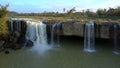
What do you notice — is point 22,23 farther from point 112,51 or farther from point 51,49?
point 112,51

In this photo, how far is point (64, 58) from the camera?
1600 centimetres

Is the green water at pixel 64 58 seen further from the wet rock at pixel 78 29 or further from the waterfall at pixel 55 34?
the wet rock at pixel 78 29

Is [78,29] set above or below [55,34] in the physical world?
above

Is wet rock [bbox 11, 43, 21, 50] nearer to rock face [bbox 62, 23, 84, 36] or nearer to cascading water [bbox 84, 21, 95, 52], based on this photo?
rock face [bbox 62, 23, 84, 36]

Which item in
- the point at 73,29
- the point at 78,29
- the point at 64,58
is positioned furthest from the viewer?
the point at 73,29

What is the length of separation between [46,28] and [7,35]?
3465 mm

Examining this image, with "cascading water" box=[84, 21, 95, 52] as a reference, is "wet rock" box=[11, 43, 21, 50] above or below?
below

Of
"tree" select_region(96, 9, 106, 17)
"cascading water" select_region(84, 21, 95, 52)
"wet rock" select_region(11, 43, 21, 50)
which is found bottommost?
"wet rock" select_region(11, 43, 21, 50)

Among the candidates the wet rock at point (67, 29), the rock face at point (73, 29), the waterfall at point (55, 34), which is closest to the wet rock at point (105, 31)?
the rock face at point (73, 29)

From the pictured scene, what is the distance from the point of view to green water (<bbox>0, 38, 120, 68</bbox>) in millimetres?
14430

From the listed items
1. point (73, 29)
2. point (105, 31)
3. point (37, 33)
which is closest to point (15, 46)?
point (37, 33)

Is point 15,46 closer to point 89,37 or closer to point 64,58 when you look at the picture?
point 64,58

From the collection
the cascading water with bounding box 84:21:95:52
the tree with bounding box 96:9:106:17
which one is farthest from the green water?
the tree with bounding box 96:9:106:17

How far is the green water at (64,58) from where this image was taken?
14430mm
